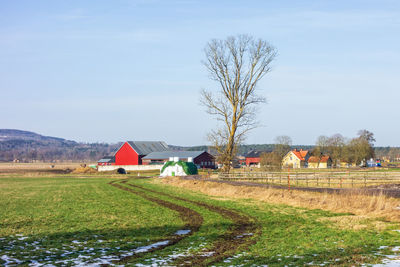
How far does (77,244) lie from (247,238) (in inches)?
226

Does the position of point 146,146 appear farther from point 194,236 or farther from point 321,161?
point 194,236

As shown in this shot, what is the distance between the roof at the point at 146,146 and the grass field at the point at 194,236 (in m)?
81.2

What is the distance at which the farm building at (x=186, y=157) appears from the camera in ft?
A: 318

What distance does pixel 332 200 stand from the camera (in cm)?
2355

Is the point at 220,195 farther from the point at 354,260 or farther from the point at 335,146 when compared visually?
the point at 335,146

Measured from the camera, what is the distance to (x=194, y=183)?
44031mm

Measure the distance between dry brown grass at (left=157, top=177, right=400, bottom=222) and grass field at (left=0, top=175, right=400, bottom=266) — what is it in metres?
0.80

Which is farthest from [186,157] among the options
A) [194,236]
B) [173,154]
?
[194,236]

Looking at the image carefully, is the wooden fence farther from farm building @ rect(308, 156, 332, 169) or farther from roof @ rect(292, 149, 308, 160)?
roof @ rect(292, 149, 308, 160)

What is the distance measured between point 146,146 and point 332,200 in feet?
291

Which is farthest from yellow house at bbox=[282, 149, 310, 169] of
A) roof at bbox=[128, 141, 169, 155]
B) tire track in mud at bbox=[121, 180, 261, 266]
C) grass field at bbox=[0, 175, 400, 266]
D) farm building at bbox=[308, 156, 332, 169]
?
tire track in mud at bbox=[121, 180, 261, 266]

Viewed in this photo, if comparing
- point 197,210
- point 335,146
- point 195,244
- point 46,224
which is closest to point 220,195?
point 197,210

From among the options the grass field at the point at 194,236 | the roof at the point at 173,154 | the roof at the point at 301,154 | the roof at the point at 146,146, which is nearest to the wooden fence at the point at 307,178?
the grass field at the point at 194,236

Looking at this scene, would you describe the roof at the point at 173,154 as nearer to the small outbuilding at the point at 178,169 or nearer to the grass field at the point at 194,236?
the small outbuilding at the point at 178,169
